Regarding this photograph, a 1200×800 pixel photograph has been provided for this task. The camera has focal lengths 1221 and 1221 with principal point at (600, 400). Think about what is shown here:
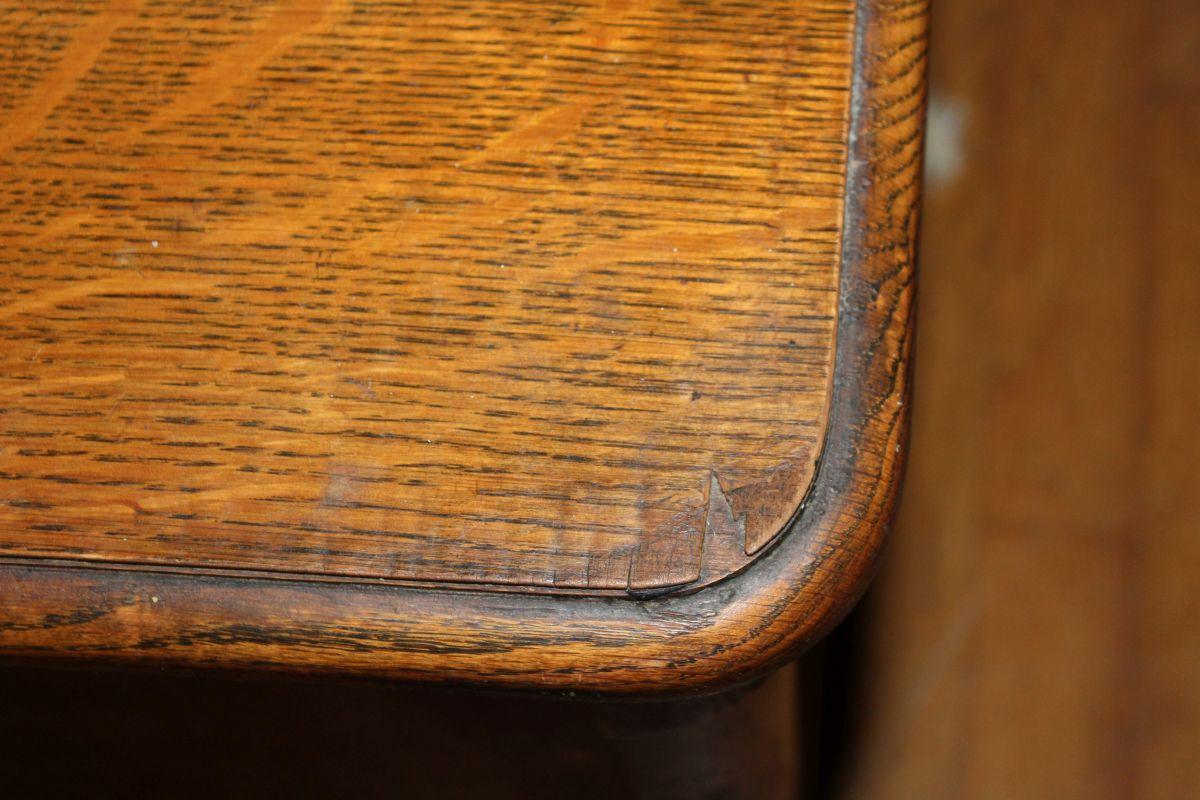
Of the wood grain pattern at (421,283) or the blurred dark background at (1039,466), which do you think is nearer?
the wood grain pattern at (421,283)

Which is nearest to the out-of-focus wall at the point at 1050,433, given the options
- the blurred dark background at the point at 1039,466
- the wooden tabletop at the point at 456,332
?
the blurred dark background at the point at 1039,466

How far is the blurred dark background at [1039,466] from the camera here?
77 cm

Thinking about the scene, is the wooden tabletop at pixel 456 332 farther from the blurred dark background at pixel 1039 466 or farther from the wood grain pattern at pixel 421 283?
the blurred dark background at pixel 1039 466

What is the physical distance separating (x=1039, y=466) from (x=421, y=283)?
0.60 meters

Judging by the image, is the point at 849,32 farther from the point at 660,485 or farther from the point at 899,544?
the point at 899,544

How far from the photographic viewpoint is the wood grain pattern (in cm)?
Answer: 35

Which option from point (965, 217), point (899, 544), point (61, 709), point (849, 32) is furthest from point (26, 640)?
point (965, 217)

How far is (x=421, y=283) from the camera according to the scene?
1.25 ft

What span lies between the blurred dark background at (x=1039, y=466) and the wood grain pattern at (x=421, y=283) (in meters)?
0.17

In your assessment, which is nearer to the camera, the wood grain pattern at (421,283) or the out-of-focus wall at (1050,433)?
the wood grain pattern at (421,283)

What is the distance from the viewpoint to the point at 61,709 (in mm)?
437

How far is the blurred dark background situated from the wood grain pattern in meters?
0.17

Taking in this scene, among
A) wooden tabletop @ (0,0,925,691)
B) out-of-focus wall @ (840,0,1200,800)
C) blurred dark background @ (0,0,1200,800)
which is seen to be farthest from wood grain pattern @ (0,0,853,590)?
out-of-focus wall @ (840,0,1200,800)

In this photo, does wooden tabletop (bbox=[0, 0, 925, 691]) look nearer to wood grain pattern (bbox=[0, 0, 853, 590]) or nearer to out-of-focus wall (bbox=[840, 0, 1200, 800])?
wood grain pattern (bbox=[0, 0, 853, 590])
